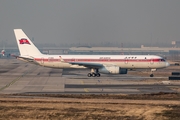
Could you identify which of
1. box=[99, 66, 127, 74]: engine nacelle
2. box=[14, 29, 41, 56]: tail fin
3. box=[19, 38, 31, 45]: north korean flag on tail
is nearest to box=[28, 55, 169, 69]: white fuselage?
box=[99, 66, 127, 74]: engine nacelle

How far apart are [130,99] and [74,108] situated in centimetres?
696

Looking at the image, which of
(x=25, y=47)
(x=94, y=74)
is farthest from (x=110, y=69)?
(x=25, y=47)

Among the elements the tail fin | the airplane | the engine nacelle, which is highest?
the tail fin

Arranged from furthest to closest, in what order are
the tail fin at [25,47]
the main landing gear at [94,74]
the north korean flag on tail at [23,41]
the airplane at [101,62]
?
the north korean flag on tail at [23,41] < the tail fin at [25,47] < the main landing gear at [94,74] < the airplane at [101,62]

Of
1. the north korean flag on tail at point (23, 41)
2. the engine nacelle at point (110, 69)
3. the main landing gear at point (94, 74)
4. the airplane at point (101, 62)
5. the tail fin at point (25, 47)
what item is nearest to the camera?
the engine nacelle at point (110, 69)

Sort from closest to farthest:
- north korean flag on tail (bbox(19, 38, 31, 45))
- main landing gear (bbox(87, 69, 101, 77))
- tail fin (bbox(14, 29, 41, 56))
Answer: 1. main landing gear (bbox(87, 69, 101, 77))
2. tail fin (bbox(14, 29, 41, 56))
3. north korean flag on tail (bbox(19, 38, 31, 45))

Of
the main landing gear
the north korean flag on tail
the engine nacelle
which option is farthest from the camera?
the north korean flag on tail

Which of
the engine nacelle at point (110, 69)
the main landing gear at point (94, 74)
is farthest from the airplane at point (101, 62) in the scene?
the engine nacelle at point (110, 69)

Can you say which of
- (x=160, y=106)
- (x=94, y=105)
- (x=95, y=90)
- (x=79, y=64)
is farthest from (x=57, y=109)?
(x=79, y=64)

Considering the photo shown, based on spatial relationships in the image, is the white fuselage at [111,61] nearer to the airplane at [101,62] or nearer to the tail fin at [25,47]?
the airplane at [101,62]

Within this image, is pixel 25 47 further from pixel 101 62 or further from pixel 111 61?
pixel 111 61

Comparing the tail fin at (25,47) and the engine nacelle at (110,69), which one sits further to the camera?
the tail fin at (25,47)

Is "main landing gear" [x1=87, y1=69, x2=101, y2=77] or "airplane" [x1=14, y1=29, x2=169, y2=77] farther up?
"airplane" [x1=14, y1=29, x2=169, y2=77]

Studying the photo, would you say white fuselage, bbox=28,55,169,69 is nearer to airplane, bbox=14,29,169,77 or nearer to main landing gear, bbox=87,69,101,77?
airplane, bbox=14,29,169,77
